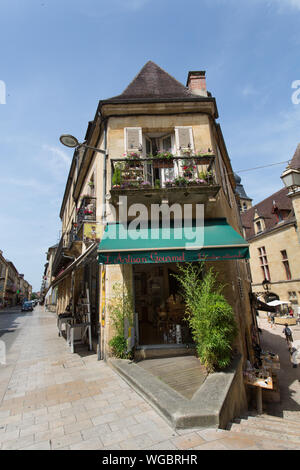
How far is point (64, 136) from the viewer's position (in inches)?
263

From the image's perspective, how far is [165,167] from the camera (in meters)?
7.11

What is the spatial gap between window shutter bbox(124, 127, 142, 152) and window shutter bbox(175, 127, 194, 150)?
50.6 inches

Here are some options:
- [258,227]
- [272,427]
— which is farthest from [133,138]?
[258,227]

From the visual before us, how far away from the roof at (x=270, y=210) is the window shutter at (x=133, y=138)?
2682cm

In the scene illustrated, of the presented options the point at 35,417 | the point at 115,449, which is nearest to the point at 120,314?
the point at 35,417

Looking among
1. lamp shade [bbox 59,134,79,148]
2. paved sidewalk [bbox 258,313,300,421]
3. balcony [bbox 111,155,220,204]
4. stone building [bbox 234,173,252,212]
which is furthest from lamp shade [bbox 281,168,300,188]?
stone building [bbox 234,173,252,212]

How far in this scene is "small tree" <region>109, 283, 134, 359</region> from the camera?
594 cm

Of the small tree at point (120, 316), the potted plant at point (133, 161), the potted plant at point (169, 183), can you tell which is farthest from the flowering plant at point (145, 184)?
the small tree at point (120, 316)

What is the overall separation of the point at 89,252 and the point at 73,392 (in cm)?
392

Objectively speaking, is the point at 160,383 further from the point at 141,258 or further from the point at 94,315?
the point at 94,315

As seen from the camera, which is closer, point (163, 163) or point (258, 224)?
point (163, 163)

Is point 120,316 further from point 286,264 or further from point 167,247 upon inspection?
point 286,264

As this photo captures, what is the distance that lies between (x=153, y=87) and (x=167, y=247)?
7.37m

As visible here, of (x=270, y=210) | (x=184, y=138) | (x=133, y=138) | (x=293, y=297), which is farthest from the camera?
(x=270, y=210)
